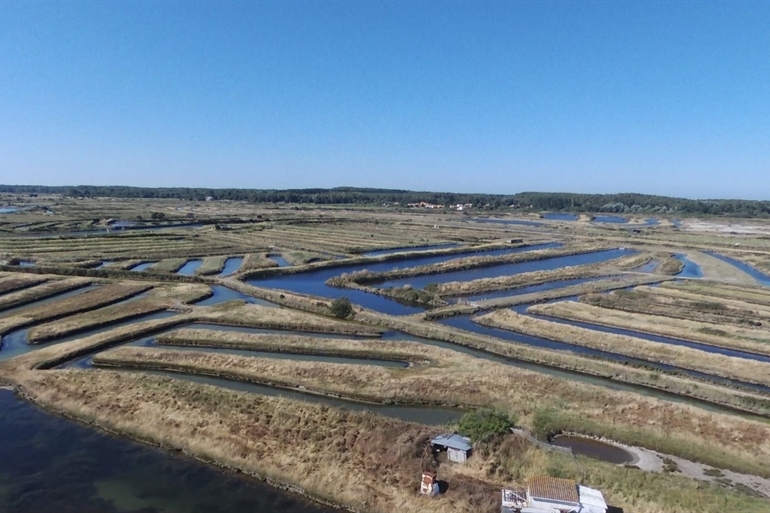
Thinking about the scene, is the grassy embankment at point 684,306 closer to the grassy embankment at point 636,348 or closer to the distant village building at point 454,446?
the grassy embankment at point 636,348

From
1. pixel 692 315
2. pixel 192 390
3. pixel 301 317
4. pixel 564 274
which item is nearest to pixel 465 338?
pixel 301 317

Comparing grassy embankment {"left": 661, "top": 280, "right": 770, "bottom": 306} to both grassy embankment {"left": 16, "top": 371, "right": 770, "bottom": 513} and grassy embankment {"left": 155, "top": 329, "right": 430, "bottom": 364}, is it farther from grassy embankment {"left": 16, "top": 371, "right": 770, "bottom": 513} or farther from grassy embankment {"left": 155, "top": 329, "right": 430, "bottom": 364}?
grassy embankment {"left": 16, "top": 371, "right": 770, "bottom": 513}

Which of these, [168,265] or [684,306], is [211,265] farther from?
[684,306]

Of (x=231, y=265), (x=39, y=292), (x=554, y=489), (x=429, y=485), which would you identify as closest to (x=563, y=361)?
(x=554, y=489)

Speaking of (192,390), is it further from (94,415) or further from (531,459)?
(531,459)

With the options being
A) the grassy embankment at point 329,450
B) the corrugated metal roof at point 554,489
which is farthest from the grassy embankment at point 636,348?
the corrugated metal roof at point 554,489

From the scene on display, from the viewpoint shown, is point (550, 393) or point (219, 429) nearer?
point (219, 429)

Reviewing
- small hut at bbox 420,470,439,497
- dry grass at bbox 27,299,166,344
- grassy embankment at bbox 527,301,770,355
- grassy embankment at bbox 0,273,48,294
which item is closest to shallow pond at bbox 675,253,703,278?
grassy embankment at bbox 527,301,770,355
